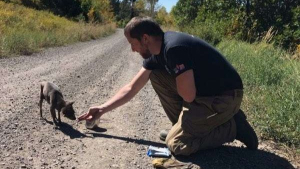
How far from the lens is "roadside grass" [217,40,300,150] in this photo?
4.47 metres

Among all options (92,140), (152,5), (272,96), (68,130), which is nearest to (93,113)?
(92,140)

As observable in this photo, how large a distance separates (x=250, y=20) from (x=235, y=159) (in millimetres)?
18390

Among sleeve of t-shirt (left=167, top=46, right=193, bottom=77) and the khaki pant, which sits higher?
sleeve of t-shirt (left=167, top=46, right=193, bottom=77)

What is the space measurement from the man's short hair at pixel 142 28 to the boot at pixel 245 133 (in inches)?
→ 57.9

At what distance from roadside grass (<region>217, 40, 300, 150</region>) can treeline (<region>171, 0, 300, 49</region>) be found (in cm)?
757

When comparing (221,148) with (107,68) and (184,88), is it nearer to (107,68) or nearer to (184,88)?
(184,88)

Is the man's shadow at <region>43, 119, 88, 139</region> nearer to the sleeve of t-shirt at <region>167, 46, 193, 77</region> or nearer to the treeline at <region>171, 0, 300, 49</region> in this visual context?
the sleeve of t-shirt at <region>167, 46, 193, 77</region>

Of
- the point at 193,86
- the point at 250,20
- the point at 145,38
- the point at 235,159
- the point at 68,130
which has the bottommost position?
the point at 68,130

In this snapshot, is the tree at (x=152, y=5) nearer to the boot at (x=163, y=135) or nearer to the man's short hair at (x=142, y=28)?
the boot at (x=163, y=135)

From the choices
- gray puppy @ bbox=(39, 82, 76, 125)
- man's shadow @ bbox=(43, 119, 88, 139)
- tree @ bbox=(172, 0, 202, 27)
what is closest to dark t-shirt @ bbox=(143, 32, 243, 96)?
man's shadow @ bbox=(43, 119, 88, 139)

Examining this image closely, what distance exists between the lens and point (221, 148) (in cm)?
424

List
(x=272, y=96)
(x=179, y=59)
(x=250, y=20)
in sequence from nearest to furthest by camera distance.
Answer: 1. (x=179, y=59)
2. (x=272, y=96)
3. (x=250, y=20)

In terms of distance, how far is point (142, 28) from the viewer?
3629 mm

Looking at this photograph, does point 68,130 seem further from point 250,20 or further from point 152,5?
point 152,5
